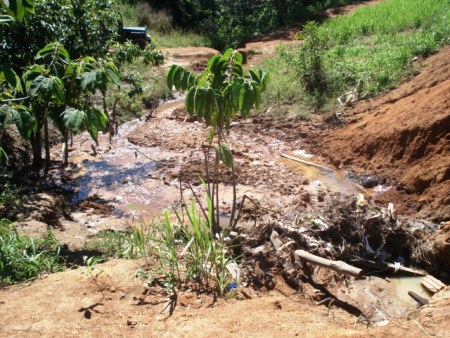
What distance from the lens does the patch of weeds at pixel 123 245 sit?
166 inches

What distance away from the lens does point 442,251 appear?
5020mm

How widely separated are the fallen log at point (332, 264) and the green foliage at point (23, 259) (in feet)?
6.95

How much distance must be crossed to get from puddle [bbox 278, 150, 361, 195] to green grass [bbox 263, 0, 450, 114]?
193 centimetres

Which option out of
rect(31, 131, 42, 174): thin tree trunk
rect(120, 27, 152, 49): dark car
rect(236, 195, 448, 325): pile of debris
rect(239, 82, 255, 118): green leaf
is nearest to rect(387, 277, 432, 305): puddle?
rect(236, 195, 448, 325): pile of debris


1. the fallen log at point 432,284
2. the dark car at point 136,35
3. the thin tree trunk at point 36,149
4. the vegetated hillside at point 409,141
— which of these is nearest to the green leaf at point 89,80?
the fallen log at point 432,284

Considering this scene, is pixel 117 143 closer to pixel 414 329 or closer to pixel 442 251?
pixel 442 251

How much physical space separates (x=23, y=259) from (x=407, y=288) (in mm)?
3540

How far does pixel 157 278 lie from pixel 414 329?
1.88m

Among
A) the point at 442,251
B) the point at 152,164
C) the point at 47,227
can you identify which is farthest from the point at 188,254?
the point at 152,164

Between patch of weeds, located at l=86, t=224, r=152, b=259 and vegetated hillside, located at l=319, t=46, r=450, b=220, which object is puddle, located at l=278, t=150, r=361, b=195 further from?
patch of weeds, located at l=86, t=224, r=152, b=259

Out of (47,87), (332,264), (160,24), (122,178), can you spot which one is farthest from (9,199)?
(160,24)

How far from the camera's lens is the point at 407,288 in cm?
490

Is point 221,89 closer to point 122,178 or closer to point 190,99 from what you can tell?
point 190,99

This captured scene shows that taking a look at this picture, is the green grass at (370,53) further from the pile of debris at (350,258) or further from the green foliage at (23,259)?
the green foliage at (23,259)
